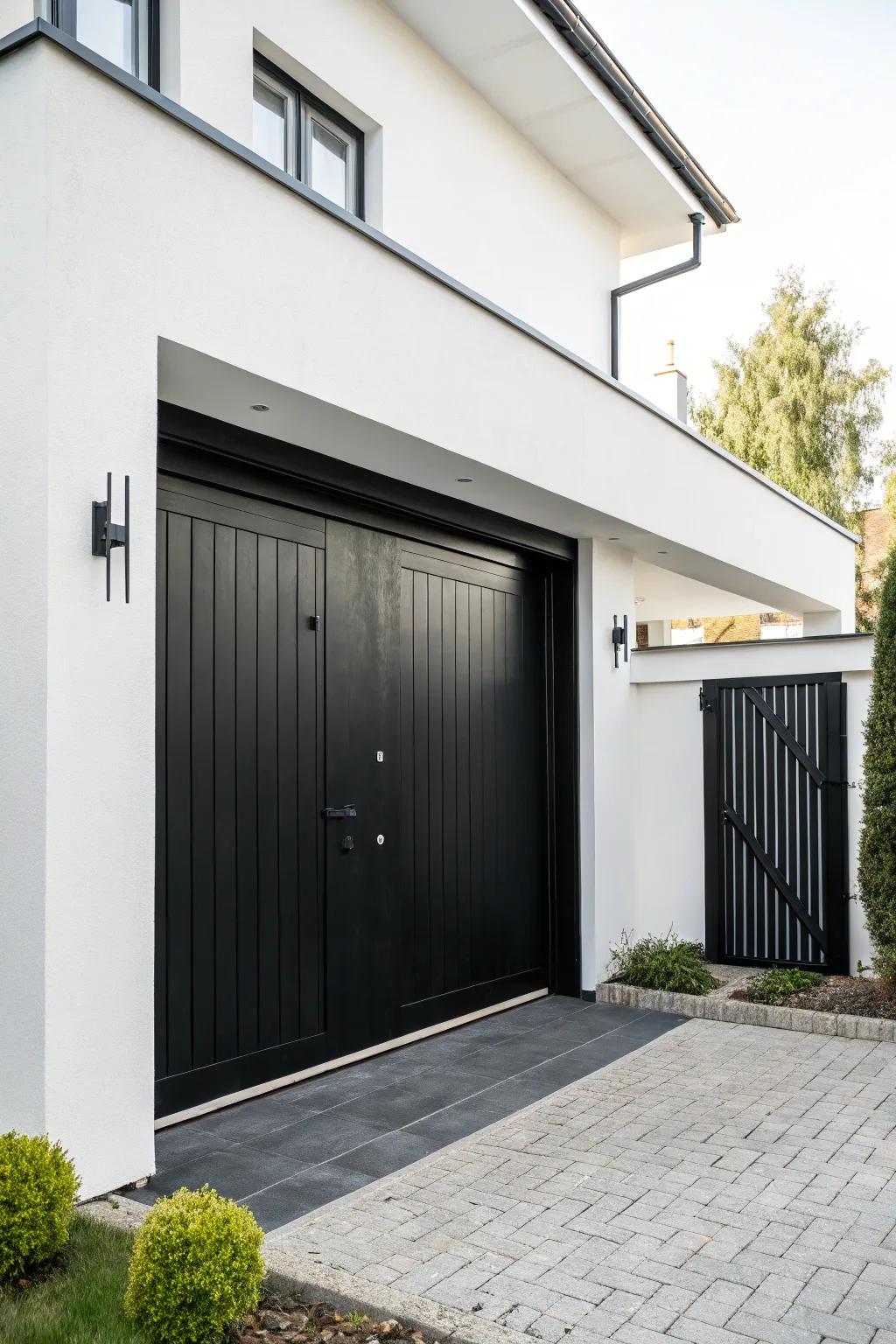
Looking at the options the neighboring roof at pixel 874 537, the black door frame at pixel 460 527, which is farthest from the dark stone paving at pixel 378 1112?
the neighboring roof at pixel 874 537

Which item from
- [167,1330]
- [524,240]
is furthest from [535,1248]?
[524,240]

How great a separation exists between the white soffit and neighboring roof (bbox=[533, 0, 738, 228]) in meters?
0.06

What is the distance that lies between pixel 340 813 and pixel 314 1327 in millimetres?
2855

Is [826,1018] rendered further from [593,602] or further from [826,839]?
[593,602]

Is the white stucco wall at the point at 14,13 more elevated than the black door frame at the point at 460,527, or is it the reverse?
the white stucco wall at the point at 14,13

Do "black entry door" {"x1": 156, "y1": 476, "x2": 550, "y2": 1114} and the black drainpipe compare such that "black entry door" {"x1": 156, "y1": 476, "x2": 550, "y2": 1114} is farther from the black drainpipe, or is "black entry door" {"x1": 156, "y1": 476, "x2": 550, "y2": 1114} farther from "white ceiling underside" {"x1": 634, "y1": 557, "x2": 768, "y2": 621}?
"white ceiling underside" {"x1": 634, "y1": 557, "x2": 768, "y2": 621}

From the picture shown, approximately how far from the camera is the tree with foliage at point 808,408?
21.5 metres

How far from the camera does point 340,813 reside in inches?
220

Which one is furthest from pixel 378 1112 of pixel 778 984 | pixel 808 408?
pixel 808 408

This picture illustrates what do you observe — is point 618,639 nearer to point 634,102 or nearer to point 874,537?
point 634,102

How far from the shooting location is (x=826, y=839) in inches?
299

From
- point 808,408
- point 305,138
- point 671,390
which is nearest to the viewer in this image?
point 305,138

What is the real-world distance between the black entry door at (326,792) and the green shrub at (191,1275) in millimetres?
1788

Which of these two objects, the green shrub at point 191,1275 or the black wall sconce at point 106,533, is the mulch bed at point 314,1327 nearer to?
the green shrub at point 191,1275
